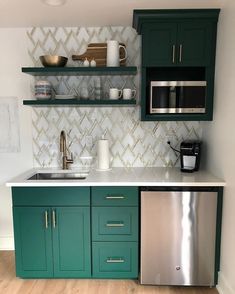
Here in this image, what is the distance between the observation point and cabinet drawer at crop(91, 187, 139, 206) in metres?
2.11

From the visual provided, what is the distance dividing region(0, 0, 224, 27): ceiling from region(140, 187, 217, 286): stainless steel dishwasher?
4.84 feet

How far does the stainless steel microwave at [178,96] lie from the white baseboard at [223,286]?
1.39 meters

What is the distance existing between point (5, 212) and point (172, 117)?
6.60 feet

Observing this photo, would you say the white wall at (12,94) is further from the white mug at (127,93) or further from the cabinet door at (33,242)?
the white mug at (127,93)

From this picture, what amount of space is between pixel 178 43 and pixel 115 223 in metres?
1.63

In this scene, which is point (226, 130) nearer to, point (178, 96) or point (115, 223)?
point (178, 96)

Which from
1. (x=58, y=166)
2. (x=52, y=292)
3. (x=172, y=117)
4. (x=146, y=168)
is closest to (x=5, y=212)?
(x=58, y=166)

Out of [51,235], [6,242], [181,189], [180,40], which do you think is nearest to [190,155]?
[181,189]

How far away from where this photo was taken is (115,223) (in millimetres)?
2135

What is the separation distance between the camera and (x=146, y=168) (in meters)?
2.65

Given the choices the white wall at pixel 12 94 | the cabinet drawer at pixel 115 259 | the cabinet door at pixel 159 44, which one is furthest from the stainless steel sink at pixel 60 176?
Answer: the cabinet door at pixel 159 44

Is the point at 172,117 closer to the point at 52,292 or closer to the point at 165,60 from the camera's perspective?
the point at 165,60

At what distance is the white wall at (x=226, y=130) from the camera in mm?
1889

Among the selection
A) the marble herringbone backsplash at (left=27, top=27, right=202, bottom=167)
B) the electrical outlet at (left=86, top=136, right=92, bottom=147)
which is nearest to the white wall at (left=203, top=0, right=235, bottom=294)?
the marble herringbone backsplash at (left=27, top=27, right=202, bottom=167)
